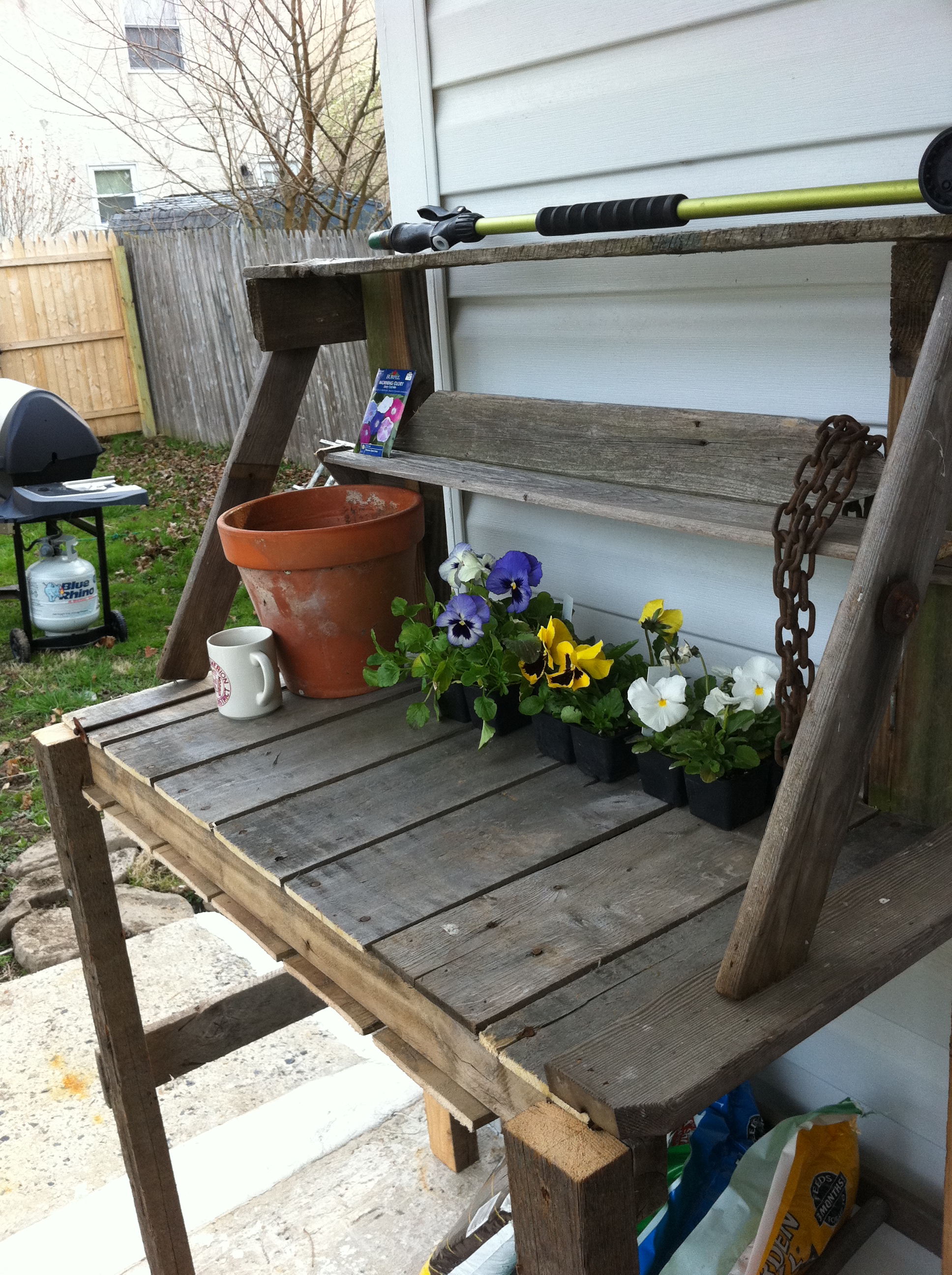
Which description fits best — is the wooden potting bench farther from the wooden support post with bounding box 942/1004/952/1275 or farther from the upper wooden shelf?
the wooden support post with bounding box 942/1004/952/1275

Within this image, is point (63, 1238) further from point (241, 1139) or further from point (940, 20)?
point (940, 20)

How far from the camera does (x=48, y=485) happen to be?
4.52 metres

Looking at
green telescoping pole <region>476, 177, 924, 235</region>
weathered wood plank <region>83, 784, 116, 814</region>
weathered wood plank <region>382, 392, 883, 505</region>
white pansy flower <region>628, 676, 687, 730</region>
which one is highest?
green telescoping pole <region>476, 177, 924, 235</region>

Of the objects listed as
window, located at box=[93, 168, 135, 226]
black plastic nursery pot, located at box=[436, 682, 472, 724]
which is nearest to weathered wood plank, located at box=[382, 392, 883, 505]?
black plastic nursery pot, located at box=[436, 682, 472, 724]

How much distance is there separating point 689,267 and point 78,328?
7.70 m

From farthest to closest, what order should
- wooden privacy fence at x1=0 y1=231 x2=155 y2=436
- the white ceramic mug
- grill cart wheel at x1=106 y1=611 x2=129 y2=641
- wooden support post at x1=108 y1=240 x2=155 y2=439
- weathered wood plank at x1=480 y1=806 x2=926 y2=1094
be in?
wooden support post at x1=108 y1=240 x2=155 y2=439
wooden privacy fence at x1=0 y1=231 x2=155 y2=436
grill cart wheel at x1=106 y1=611 x2=129 y2=641
the white ceramic mug
weathered wood plank at x1=480 y1=806 x2=926 y2=1094

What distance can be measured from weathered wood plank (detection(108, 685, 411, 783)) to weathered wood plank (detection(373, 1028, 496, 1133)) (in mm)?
512

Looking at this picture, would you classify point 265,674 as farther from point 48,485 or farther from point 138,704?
point 48,485

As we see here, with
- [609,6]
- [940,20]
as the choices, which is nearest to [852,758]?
[940,20]

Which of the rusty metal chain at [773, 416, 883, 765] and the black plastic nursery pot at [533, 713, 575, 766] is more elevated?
the rusty metal chain at [773, 416, 883, 765]

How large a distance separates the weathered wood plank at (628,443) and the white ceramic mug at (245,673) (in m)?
0.38

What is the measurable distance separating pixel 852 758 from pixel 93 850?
4.07ft

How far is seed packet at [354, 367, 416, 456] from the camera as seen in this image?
1714mm

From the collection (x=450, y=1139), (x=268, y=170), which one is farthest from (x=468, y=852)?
(x=268, y=170)
